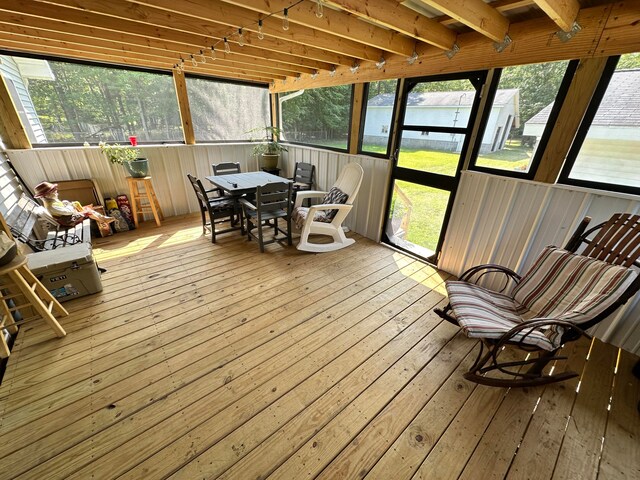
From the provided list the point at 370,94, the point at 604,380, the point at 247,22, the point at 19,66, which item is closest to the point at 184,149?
the point at 19,66

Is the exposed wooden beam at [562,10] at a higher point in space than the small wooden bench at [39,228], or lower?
higher

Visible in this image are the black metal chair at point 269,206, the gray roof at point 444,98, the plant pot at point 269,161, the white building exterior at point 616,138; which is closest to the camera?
the white building exterior at point 616,138

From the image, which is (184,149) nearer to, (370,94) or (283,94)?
(283,94)

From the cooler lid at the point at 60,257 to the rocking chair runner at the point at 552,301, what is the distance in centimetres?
315

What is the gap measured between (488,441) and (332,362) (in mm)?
981

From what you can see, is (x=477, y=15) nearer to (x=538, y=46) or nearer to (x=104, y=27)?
(x=538, y=46)

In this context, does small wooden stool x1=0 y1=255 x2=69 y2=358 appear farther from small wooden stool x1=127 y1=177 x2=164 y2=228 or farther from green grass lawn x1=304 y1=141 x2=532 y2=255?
green grass lawn x1=304 y1=141 x2=532 y2=255

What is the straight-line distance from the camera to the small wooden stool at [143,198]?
12.5 ft

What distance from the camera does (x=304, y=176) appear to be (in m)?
4.46

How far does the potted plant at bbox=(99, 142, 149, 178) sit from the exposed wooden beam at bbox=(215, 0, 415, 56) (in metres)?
2.90

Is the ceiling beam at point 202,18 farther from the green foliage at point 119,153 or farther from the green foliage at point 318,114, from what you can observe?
the green foliage at point 119,153

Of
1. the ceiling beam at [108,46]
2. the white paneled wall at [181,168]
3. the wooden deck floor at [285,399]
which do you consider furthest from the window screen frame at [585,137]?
the ceiling beam at [108,46]

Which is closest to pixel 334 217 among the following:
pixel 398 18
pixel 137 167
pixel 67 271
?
pixel 398 18

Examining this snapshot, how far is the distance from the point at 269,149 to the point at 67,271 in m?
3.67
